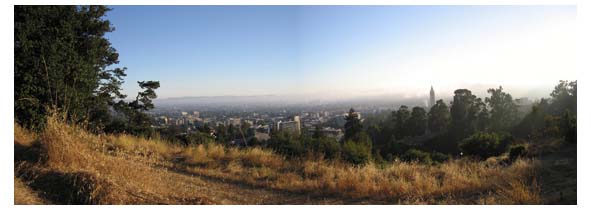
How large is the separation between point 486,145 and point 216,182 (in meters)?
17.6

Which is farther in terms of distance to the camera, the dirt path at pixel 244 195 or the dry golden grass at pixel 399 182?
the dirt path at pixel 244 195

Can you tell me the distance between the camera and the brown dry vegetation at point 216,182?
393 centimetres

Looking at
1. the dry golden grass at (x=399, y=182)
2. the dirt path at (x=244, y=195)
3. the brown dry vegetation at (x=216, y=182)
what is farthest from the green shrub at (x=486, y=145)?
the dirt path at (x=244, y=195)

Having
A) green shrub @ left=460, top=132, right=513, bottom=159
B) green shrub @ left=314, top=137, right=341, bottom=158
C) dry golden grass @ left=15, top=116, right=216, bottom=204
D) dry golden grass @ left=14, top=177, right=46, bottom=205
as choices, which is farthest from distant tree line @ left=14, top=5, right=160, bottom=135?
green shrub @ left=460, top=132, right=513, bottom=159

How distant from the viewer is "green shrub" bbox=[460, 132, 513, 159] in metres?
18.3

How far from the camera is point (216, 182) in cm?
570

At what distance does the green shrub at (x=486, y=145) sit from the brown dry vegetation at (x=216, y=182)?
14.0 m

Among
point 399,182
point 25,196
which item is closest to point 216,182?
point 25,196

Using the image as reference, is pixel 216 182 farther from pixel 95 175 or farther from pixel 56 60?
pixel 56 60

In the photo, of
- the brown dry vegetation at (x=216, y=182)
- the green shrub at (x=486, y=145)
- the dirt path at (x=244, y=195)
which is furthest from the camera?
the green shrub at (x=486, y=145)

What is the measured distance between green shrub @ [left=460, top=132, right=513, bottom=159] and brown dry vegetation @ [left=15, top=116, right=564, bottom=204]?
14.0m

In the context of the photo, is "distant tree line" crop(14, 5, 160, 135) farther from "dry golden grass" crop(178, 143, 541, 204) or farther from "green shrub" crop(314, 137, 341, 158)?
"green shrub" crop(314, 137, 341, 158)

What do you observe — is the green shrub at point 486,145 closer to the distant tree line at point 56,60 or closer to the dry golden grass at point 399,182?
the dry golden grass at point 399,182

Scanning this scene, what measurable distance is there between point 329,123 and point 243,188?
1024 inches
